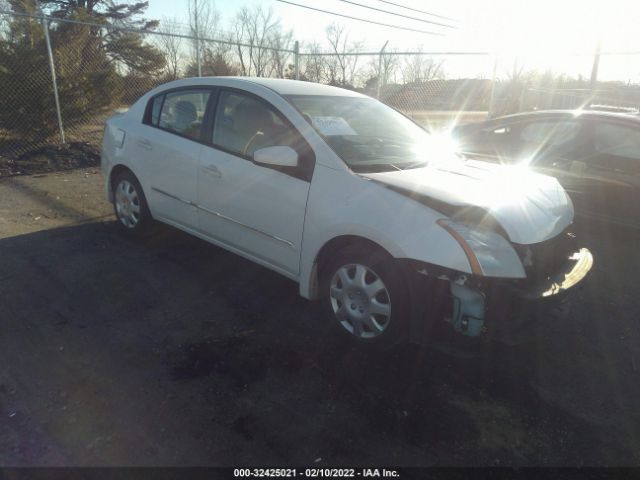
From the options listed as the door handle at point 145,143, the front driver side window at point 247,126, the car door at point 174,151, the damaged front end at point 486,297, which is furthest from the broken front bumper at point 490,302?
the door handle at point 145,143

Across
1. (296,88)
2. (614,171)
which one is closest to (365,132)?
(296,88)

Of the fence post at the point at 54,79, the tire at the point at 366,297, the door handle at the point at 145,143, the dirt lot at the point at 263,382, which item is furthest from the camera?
the fence post at the point at 54,79

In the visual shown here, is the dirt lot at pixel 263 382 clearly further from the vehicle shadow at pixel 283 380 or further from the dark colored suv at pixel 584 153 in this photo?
the dark colored suv at pixel 584 153

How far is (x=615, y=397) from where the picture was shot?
282cm

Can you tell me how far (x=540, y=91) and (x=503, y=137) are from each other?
7370mm

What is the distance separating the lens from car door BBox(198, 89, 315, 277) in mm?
3346

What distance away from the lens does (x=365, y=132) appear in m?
3.75

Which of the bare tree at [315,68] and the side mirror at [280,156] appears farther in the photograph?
the bare tree at [315,68]

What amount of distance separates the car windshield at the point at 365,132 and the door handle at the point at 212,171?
82 cm

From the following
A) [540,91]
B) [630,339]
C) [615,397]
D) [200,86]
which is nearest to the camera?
[615,397]

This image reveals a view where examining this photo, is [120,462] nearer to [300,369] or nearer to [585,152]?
[300,369]

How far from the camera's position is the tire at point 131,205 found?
4.75m

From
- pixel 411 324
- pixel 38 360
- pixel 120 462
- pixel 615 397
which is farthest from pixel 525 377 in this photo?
pixel 38 360

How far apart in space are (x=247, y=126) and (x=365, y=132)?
935 millimetres
